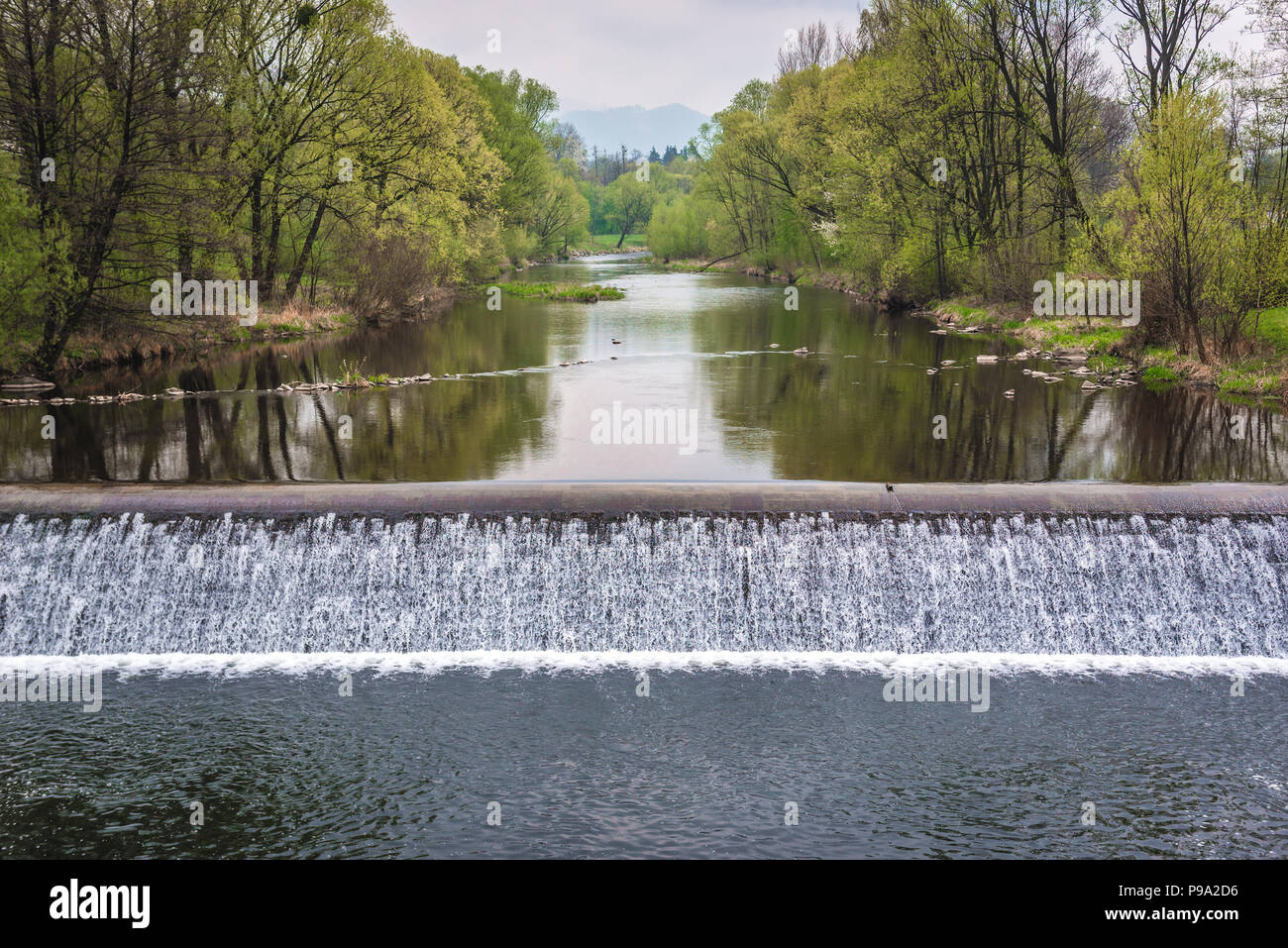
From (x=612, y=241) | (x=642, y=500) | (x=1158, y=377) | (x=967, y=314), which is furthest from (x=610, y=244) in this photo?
(x=642, y=500)

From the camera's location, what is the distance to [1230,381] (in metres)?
22.1

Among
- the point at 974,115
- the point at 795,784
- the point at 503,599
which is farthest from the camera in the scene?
the point at 974,115

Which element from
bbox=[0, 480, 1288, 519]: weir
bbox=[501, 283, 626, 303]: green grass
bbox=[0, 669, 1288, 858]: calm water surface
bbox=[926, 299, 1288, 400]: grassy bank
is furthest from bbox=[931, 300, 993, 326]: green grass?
bbox=[0, 669, 1288, 858]: calm water surface

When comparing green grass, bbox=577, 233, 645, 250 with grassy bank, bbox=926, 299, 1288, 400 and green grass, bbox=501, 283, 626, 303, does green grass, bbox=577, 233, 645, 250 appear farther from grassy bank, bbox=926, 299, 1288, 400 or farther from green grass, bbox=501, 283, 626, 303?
grassy bank, bbox=926, 299, 1288, 400

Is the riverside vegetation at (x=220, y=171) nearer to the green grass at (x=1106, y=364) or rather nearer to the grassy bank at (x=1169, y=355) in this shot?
the green grass at (x=1106, y=364)

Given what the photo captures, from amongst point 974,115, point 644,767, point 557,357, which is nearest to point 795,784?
point 644,767

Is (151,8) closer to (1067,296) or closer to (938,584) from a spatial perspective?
(938,584)

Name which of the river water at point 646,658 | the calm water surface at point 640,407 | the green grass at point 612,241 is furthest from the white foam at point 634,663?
the green grass at point 612,241

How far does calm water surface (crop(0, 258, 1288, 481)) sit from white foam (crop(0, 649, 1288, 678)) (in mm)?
3900

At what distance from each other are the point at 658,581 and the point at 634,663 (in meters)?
1.08

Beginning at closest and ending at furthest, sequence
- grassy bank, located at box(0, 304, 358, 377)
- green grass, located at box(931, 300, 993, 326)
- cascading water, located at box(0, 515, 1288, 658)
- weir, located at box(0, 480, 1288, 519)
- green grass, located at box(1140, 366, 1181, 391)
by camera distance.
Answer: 1. cascading water, located at box(0, 515, 1288, 658)
2. weir, located at box(0, 480, 1288, 519)
3. green grass, located at box(1140, 366, 1181, 391)
4. grassy bank, located at box(0, 304, 358, 377)
5. green grass, located at box(931, 300, 993, 326)

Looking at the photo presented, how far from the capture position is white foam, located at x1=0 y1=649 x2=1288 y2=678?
11.1m

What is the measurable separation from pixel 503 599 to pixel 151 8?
19.6 m
